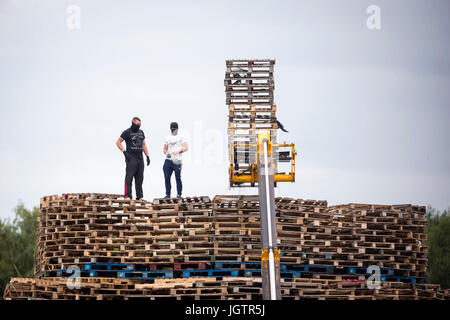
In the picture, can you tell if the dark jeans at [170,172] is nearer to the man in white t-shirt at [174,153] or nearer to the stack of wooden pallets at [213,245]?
the man in white t-shirt at [174,153]

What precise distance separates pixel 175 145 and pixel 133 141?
1048 mm

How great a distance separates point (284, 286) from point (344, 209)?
9.22 feet

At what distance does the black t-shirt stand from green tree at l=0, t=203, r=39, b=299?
23.7 metres

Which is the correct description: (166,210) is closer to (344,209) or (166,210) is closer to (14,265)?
(344,209)

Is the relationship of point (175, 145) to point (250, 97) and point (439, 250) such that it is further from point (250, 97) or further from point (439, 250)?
point (439, 250)

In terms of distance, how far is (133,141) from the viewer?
17547 millimetres

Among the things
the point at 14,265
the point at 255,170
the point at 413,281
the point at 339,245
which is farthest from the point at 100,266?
the point at 14,265

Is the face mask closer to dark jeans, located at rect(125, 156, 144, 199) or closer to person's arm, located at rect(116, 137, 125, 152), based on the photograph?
person's arm, located at rect(116, 137, 125, 152)

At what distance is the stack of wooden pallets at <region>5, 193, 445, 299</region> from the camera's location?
16234 millimetres

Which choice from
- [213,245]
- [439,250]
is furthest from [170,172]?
[439,250]

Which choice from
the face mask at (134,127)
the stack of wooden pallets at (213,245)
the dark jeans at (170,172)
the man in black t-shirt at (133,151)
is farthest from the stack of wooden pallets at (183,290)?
the face mask at (134,127)

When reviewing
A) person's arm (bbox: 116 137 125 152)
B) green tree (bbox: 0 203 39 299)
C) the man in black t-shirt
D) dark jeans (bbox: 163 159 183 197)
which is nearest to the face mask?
the man in black t-shirt

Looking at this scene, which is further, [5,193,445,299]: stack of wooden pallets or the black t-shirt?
the black t-shirt
